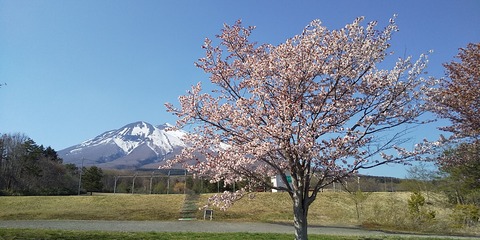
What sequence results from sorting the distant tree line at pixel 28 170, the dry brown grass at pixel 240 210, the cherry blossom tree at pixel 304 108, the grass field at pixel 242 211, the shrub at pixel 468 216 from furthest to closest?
the distant tree line at pixel 28 170 < the shrub at pixel 468 216 < the dry brown grass at pixel 240 210 < the grass field at pixel 242 211 < the cherry blossom tree at pixel 304 108

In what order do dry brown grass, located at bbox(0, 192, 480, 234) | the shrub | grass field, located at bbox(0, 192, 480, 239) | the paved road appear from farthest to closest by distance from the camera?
the shrub → dry brown grass, located at bbox(0, 192, 480, 234) → grass field, located at bbox(0, 192, 480, 239) → the paved road

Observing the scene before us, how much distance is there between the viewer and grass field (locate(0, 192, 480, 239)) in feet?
70.4

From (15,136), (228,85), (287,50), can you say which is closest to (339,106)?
(287,50)

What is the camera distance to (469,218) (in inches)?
870

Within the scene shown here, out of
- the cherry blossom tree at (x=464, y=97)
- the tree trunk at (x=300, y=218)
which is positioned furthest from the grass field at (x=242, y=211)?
the tree trunk at (x=300, y=218)

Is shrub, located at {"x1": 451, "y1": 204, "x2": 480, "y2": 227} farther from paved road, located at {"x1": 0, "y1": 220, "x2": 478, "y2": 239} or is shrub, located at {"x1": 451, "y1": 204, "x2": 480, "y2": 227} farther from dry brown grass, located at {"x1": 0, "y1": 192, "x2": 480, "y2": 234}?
paved road, located at {"x1": 0, "y1": 220, "x2": 478, "y2": 239}

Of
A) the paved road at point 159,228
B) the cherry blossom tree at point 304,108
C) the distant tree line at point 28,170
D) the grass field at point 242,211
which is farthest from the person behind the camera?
the distant tree line at point 28,170

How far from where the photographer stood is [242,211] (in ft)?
A: 82.1

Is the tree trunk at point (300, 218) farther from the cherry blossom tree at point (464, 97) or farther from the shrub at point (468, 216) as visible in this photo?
the shrub at point (468, 216)

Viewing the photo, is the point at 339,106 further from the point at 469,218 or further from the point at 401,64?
the point at 469,218

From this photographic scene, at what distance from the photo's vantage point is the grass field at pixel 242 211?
70.4 ft

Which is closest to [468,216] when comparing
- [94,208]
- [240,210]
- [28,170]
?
[240,210]

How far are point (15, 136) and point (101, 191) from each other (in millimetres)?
18579

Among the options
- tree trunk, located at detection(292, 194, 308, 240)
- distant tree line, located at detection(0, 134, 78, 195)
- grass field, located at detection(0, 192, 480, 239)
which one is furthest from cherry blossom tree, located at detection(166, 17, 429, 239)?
distant tree line, located at detection(0, 134, 78, 195)
